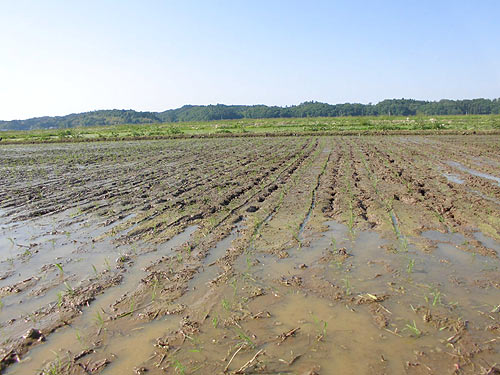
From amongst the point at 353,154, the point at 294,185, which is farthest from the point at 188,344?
the point at 353,154

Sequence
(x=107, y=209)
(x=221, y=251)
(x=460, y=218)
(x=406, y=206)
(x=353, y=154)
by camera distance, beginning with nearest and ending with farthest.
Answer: (x=221, y=251) → (x=460, y=218) → (x=406, y=206) → (x=107, y=209) → (x=353, y=154)

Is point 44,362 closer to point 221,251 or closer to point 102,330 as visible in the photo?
point 102,330

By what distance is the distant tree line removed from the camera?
389 ft

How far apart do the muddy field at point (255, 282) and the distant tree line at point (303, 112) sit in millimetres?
107195

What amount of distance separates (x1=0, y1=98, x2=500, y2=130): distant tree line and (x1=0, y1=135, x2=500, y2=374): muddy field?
10719cm

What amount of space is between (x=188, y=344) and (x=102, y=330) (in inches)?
40.5

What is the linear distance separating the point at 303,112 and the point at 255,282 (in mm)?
132689

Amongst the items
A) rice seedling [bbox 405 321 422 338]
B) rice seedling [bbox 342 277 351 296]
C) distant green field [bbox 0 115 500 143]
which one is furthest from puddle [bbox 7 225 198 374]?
distant green field [bbox 0 115 500 143]

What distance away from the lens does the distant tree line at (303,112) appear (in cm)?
11862

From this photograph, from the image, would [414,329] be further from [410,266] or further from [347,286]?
[410,266]

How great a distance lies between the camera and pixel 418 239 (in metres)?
6.20

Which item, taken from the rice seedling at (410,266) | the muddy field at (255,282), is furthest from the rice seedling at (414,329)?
the rice seedling at (410,266)

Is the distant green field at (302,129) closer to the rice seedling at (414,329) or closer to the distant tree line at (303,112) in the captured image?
the rice seedling at (414,329)

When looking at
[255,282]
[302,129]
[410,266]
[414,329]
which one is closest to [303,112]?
[302,129]
